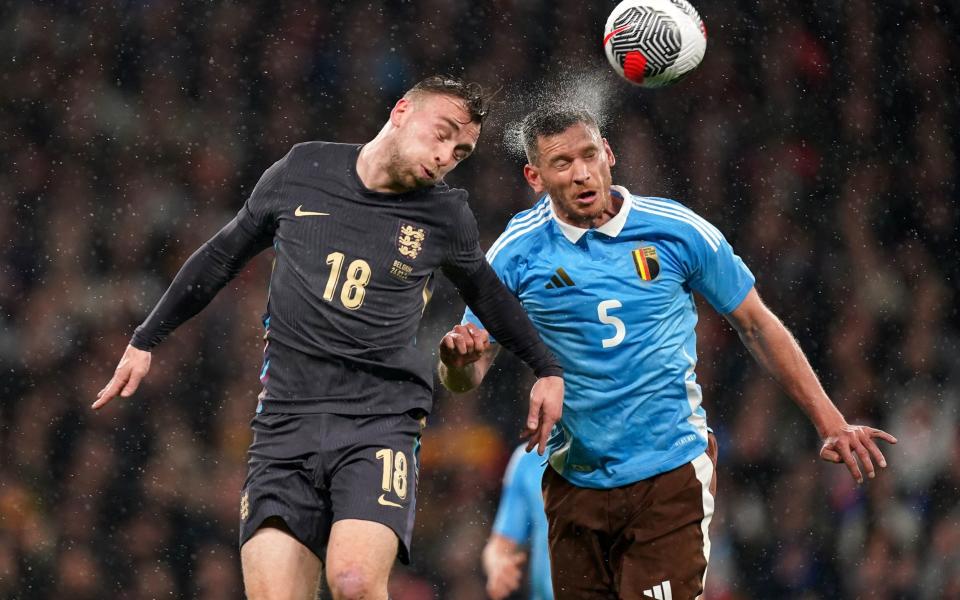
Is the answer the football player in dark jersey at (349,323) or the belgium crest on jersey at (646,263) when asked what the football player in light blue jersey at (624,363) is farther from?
the football player in dark jersey at (349,323)

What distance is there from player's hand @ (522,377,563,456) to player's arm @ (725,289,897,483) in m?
0.73

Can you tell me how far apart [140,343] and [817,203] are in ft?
15.3

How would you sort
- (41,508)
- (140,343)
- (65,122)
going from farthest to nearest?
(65,122)
(41,508)
(140,343)

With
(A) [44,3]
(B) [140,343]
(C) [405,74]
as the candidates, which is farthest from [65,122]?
(B) [140,343]

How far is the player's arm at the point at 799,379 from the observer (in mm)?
3607

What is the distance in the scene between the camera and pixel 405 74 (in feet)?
22.5

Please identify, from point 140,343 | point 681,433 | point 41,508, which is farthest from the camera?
point 41,508

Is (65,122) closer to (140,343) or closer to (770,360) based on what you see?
(140,343)

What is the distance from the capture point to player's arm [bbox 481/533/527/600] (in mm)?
3963

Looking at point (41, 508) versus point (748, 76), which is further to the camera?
point (748, 76)

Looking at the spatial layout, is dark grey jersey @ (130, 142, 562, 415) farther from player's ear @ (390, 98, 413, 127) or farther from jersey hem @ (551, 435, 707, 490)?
jersey hem @ (551, 435, 707, 490)

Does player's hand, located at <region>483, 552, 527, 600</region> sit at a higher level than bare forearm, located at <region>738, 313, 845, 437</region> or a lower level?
lower

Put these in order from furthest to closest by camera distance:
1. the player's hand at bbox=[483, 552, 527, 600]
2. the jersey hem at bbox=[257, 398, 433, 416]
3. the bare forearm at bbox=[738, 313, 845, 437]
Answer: the player's hand at bbox=[483, 552, 527, 600], the bare forearm at bbox=[738, 313, 845, 437], the jersey hem at bbox=[257, 398, 433, 416]

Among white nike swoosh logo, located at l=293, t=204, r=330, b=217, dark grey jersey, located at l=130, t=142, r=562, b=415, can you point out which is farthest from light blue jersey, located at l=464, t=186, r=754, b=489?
white nike swoosh logo, located at l=293, t=204, r=330, b=217
